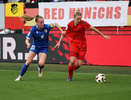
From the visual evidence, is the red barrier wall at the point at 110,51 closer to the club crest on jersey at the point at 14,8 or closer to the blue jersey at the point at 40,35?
the blue jersey at the point at 40,35

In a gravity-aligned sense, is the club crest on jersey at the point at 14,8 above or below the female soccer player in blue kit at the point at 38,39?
above

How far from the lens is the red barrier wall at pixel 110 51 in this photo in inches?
578

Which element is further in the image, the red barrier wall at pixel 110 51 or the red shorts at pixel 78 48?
the red barrier wall at pixel 110 51

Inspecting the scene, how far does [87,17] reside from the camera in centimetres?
1764

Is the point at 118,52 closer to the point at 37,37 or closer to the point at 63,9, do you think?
the point at 63,9

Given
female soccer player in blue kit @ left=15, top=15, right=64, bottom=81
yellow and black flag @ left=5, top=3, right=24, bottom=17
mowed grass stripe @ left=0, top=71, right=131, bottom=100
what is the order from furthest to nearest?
1. yellow and black flag @ left=5, top=3, right=24, bottom=17
2. female soccer player in blue kit @ left=15, top=15, right=64, bottom=81
3. mowed grass stripe @ left=0, top=71, right=131, bottom=100

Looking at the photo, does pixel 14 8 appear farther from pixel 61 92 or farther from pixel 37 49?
pixel 61 92

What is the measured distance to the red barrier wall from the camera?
48.2ft

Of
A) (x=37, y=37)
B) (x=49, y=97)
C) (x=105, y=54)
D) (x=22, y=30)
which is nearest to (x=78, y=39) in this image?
(x=37, y=37)

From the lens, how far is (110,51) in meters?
14.8

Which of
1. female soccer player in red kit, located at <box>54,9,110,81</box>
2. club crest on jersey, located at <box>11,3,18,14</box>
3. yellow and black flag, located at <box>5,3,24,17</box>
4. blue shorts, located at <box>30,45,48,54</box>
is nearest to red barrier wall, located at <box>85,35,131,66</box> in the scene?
female soccer player in red kit, located at <box>54,9,110,81</box>

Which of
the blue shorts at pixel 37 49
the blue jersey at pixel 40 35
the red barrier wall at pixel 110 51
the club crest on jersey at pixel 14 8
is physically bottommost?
the red barrier wall at pixel 110 51

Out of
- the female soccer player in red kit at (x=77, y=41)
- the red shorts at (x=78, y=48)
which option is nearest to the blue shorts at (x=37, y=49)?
the female soccer player in red kit at (x=77, y=41)

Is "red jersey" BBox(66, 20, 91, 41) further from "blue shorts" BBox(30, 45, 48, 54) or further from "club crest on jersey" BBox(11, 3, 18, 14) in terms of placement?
"club crest on jersey" BBox(11, 3, 18, 14)
